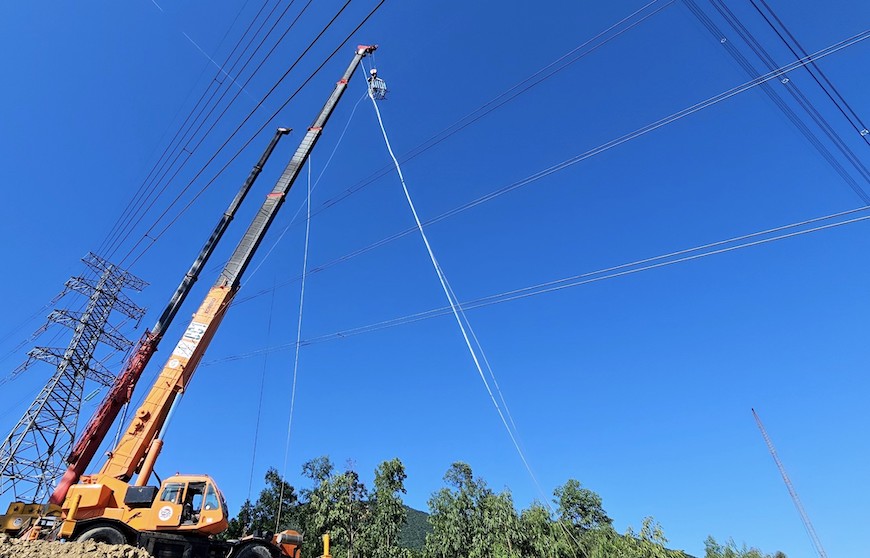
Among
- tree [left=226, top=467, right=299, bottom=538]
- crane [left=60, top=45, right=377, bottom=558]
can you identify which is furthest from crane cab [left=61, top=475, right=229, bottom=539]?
tree [left=226, top=467, right=299, bottom=538]

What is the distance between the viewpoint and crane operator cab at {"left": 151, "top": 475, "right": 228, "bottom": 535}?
10242mm

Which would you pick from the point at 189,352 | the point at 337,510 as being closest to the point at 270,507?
the point at 337,510

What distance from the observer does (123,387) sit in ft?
43.9

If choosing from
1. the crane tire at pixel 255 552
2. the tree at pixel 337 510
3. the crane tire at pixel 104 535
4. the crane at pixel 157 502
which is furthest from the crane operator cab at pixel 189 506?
the tree at pixel 337 510

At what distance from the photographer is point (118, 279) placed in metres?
25.7

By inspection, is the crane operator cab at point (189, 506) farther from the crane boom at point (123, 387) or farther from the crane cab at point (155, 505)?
the crane boom at point (123, 387)

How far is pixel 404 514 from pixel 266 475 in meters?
23.5

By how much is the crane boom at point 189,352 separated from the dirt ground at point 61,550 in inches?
94.6

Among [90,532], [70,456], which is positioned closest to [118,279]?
[70,456]

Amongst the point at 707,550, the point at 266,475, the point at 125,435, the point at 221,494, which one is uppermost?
the point at 266,475

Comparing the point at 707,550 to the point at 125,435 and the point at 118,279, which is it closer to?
the point at 125,435

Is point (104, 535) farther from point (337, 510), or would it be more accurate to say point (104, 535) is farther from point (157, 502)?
point (337, 510)

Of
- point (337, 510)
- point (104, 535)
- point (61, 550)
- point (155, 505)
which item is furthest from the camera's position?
point (337, 510)

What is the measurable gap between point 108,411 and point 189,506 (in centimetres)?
472
